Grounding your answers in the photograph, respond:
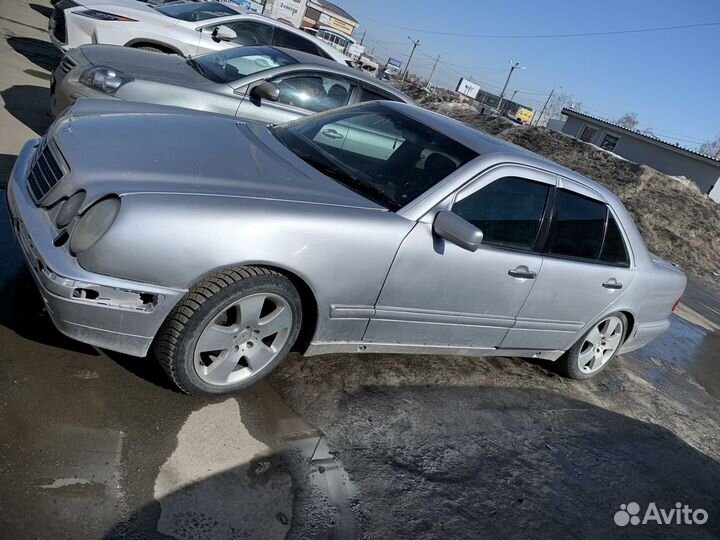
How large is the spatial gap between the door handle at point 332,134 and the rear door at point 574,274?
156cm

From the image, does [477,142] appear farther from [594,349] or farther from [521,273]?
[594,349]

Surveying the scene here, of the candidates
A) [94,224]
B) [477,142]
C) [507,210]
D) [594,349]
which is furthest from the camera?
[594,349]

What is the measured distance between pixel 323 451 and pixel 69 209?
65.8 inches

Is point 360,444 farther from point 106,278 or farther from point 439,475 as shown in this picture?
point 106,278

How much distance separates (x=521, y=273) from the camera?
3.40m

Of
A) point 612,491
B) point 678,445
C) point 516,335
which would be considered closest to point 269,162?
point 516,335

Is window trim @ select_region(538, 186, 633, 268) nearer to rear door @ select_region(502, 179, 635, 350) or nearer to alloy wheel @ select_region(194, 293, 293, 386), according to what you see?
rear door @ select_region(502, 179, 635, 350)

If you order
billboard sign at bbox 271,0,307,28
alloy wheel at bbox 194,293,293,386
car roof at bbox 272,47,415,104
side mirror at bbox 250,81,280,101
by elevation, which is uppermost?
billboard sign at bbox 271,0,307,28

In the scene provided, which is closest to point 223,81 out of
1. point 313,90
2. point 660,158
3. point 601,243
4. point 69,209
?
point 313,90

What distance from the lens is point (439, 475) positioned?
284 cm

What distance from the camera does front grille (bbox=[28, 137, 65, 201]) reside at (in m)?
2.56

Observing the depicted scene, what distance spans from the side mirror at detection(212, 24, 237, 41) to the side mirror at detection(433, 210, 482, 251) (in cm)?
587

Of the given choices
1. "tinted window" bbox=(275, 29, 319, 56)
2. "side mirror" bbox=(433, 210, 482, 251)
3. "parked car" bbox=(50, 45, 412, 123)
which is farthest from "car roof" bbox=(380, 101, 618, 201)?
"tinted window" bbox=(275, 29, 319, 56)

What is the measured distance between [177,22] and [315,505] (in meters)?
7.52
